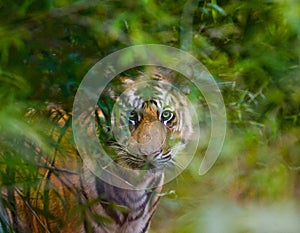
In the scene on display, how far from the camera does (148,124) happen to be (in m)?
0.66

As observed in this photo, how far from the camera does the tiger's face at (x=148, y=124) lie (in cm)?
66

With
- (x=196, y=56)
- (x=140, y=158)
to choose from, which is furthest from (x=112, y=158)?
(x=196, y=56)

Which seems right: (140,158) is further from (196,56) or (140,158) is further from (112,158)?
(196,56)

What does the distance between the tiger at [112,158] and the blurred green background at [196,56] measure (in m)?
0.03

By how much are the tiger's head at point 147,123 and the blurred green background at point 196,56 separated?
53 millimetres

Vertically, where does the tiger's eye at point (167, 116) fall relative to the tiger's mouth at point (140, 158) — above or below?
above

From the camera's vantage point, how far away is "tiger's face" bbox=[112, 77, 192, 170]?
66cm

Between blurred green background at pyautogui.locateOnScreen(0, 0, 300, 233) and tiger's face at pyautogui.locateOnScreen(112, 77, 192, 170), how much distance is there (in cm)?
5

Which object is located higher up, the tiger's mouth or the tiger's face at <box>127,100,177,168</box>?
the tiger's face at <box>127,100,177,168</box>

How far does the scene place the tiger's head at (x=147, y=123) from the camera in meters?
0.66

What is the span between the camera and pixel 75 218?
2.51ft

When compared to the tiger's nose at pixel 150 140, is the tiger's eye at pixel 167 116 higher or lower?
higher

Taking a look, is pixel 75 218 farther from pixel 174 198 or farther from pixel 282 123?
pixel 282 123

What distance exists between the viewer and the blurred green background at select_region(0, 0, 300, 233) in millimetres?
608
